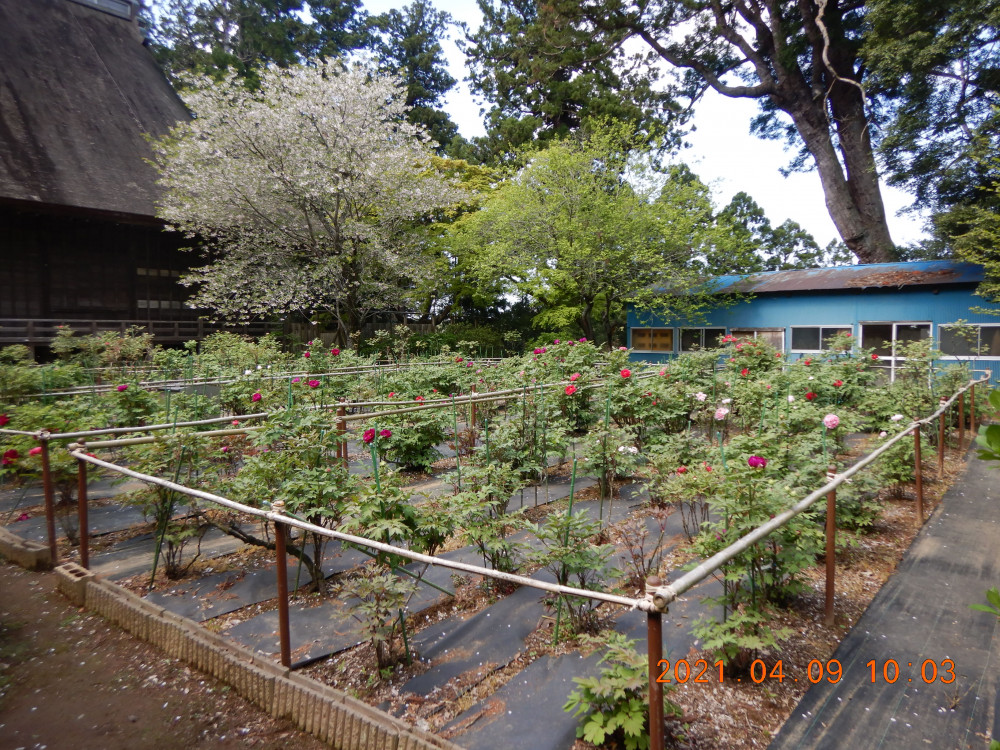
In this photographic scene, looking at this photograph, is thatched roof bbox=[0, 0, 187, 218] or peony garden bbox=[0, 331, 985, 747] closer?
peony garden bbox=[0, 331, 985, 747]

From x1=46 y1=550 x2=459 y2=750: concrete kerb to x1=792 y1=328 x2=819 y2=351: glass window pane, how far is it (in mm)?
15053

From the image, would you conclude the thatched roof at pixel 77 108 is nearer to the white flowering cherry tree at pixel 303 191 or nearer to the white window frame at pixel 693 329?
the white flowering cherry tree at pixel 303 191

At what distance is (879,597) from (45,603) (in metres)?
4.88

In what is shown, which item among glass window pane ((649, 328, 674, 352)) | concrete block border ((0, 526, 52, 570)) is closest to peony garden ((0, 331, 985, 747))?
concrete block border ((0, 526, 52, 570))

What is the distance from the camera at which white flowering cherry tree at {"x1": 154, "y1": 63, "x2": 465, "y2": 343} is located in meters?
13.7

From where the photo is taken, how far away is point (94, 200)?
47.2ft

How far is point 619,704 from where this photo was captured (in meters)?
1.97

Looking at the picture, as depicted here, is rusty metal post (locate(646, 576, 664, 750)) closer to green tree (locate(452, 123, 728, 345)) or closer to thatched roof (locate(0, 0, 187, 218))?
green tree (locate(452, 123, 728, 345))

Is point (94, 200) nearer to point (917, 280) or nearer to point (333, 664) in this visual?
point (333, 664)

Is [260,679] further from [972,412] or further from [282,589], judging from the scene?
[972,412]

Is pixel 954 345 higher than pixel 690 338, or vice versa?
pixel 690 338

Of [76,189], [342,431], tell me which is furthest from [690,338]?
[76,189]

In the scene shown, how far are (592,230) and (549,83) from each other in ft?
36.7

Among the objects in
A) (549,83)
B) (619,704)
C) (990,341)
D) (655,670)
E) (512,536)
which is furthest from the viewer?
(549,83)
